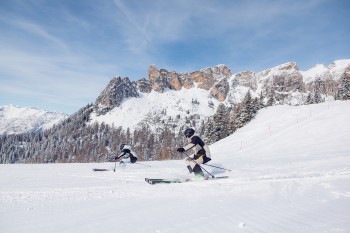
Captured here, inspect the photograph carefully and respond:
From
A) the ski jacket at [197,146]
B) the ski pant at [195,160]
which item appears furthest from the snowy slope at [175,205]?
the ski jacket at [197,146]

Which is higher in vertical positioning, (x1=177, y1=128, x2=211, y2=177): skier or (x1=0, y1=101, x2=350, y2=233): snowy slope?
(x1=177, y1=128, x2=211, y2=177): skier

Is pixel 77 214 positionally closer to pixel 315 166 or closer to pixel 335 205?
pixel 335 205

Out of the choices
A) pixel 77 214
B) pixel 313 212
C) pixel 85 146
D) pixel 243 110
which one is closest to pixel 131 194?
pixel 77 214

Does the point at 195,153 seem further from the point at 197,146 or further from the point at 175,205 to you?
the point at 175,205

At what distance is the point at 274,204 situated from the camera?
6.73m

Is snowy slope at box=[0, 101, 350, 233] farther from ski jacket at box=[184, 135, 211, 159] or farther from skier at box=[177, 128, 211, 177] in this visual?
ski jacket at box=[184, 135, 211, 159]

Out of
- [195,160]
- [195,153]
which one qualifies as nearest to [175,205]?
[195,160]

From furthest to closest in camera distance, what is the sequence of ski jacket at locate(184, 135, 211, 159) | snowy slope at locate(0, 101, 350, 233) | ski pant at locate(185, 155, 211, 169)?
ski jacket at locate(184, 135, 211, 159) < ski pant at locate(185, 155, 211, 169) < snowy slope at locate(0, 101, 350, 233)

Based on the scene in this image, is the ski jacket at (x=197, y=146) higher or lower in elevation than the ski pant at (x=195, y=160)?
higher

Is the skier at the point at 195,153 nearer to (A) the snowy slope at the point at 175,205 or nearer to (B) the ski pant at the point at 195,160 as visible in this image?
(B) the ski pant at the point at 195,160

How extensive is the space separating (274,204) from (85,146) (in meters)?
184

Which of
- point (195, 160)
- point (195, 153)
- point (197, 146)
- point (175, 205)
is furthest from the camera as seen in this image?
point (197, 146)

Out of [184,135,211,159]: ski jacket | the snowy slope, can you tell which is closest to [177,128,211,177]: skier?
[184,135,211,159]: ski jacket

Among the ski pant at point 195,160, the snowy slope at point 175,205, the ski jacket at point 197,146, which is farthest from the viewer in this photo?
the ski jacket at point 197,146
